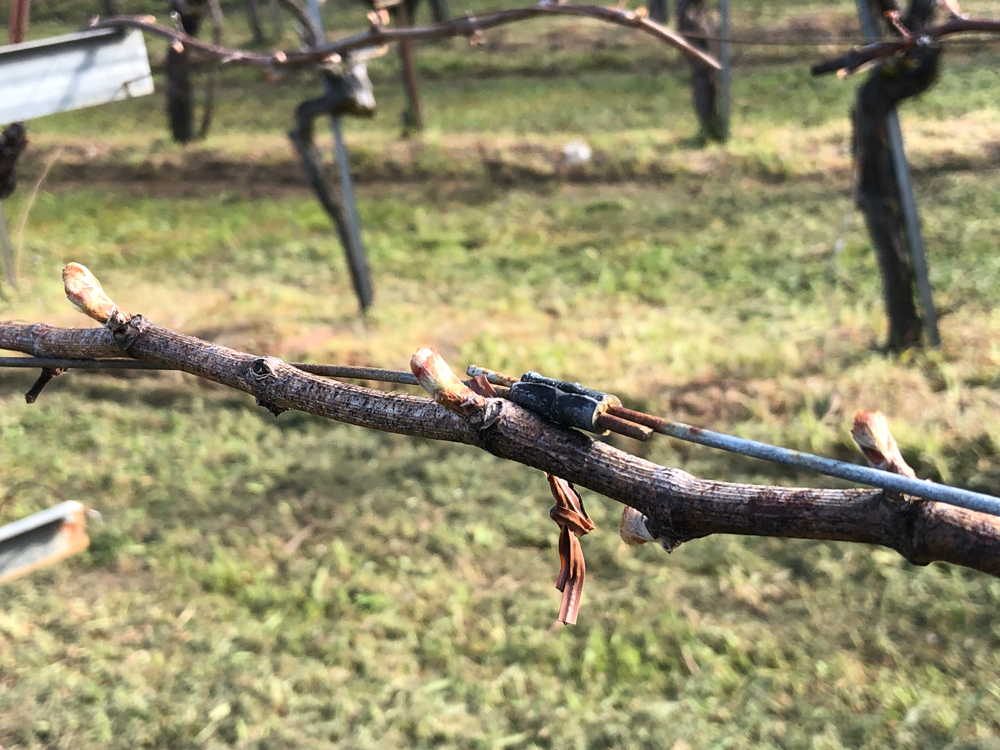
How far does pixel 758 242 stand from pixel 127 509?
419 centimetres

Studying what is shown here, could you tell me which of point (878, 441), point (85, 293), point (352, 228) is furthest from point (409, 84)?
point (878, 441)

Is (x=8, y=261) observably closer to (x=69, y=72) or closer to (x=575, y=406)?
(x=69, y=72)

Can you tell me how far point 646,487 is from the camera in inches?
29.5

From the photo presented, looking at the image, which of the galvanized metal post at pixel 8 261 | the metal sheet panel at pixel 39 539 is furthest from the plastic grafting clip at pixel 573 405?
the galvanized metal post at pixel 8 261

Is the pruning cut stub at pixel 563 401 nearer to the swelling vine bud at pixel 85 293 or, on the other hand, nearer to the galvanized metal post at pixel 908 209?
the swelling vine bud at pixel 85 293

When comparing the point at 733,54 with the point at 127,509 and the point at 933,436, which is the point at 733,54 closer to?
the point at 933,436

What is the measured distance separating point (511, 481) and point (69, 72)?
2.29 m

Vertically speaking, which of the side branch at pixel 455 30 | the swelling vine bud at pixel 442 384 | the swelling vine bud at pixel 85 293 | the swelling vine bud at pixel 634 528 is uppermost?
the swelling vine bud at pixel 442 384

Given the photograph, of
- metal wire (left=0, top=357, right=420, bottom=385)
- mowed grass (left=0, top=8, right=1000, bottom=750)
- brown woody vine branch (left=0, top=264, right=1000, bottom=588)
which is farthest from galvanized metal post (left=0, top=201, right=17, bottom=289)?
brown woody vine branch (left=0, top=264, right=1000, bottom=588)

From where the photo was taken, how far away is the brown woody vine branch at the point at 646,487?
66 cm

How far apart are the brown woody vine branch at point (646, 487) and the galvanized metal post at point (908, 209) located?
355cm

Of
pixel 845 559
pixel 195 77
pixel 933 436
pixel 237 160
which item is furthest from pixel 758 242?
pixel 195 77

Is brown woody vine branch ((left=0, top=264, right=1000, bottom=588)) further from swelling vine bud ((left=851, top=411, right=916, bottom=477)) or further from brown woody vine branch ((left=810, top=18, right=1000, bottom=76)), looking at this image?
brown woody vine branch ((left=810, top=18, right=1000, bottom=76))

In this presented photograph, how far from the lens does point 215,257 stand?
639 centimetres
